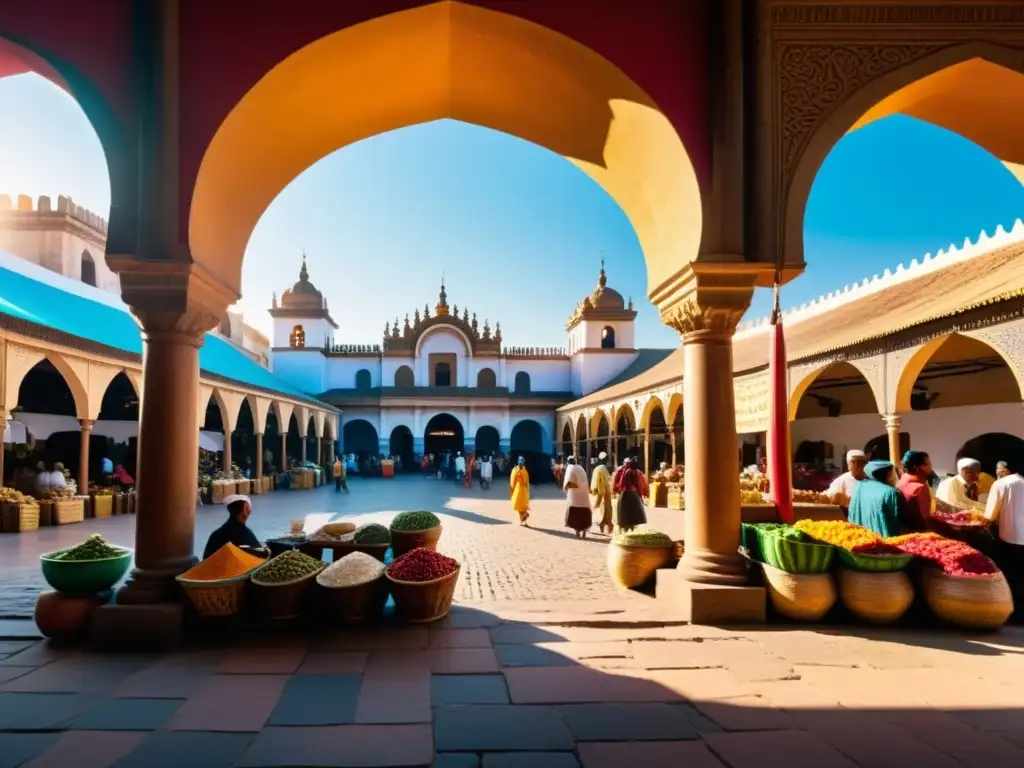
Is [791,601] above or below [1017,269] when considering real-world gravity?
below

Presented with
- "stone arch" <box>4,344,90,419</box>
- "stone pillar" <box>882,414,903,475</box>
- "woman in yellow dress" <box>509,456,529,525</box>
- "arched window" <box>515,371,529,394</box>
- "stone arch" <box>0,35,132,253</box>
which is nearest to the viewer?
"stone arch" <box>0,35,132,253</box>

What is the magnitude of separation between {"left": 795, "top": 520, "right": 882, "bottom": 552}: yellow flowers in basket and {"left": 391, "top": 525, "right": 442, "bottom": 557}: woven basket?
3.27m

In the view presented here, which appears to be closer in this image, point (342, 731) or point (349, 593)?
point (342, 731)

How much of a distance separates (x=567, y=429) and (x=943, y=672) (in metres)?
31.1

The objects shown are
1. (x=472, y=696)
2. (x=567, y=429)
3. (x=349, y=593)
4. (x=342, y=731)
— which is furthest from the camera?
(x=567, y=429)

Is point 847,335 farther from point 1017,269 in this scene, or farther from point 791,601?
point 791,601

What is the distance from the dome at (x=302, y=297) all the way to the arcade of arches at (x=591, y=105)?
36.4 m

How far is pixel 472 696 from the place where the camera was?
360cm

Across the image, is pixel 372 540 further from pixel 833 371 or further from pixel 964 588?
pixel 833 371

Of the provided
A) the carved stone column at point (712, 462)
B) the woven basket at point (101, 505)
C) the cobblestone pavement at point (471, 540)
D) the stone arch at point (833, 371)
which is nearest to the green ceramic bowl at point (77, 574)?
the cobblestone pavement at point (471, 540)

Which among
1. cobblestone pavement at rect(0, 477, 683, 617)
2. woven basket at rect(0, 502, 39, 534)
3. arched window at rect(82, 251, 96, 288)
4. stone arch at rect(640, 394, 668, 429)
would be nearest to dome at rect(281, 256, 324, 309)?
arched window at rect(82, 251, 96, 288)

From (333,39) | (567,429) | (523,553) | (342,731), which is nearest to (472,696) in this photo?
(342,731)

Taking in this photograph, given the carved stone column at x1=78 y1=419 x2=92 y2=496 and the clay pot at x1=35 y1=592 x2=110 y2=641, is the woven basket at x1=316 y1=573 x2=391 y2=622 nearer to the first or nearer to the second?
the clay pot at x1=35 y1=592 x2=110 y2=641

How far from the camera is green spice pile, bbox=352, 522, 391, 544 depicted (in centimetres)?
583
